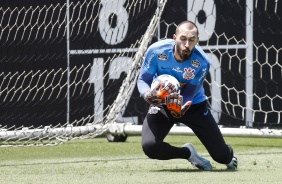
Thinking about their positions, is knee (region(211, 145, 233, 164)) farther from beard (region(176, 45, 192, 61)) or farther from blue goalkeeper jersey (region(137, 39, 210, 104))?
beard (region(176, 45, 192, 61))

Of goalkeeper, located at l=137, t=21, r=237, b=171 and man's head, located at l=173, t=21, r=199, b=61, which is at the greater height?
man's head, located at l=173, t=21, r=199, b=61

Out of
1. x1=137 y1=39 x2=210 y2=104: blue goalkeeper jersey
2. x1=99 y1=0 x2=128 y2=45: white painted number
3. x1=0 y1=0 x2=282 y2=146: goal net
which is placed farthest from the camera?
x1=99 y1=0 x2=128 y2=45: white painted number

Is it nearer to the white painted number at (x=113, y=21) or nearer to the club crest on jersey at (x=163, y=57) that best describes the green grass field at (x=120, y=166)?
the club crest on jersey at (x=163, y=57)

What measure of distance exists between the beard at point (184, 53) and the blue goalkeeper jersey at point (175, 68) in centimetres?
3

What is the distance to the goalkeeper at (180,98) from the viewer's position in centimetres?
688

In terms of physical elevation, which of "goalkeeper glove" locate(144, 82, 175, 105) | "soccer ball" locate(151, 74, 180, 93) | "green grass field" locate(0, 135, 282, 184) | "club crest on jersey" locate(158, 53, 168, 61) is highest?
"club crest on jersey" locate(158, 53, 168, 61)

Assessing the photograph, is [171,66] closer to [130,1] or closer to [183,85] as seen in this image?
[183,85]

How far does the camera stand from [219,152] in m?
7.15

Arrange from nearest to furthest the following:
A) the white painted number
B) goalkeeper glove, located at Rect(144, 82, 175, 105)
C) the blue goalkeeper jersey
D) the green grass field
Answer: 1. the green grass field
2. goalkeeper glove, located at Rect(144, 82, 175, 105)
3. the blue goalkeeper jersey
4. the white painted number

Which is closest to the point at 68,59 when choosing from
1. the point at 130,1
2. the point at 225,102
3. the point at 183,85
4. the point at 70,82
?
the point at 70,82

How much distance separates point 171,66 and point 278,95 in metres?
3.34

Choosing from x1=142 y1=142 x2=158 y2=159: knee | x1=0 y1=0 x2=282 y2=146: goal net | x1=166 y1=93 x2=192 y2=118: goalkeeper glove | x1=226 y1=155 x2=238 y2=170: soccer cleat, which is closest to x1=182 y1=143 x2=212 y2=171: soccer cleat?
x1=226 y1=155 x2=238 y2=170: soccer cleat

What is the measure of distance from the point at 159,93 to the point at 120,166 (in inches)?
39.7

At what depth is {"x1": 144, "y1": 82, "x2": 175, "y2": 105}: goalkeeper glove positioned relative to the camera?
674cm
